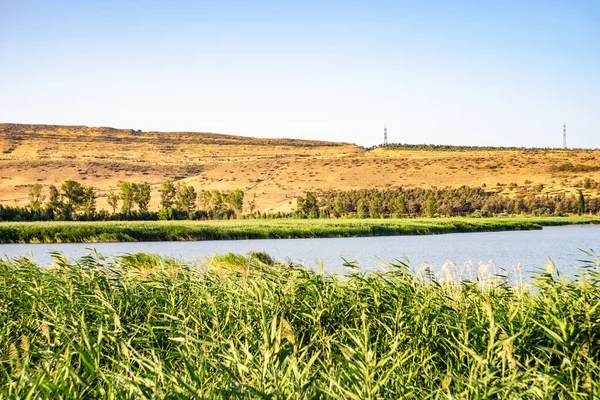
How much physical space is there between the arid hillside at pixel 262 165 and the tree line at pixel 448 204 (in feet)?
17.1

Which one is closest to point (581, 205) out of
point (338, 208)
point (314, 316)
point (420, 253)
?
point (338, 208)

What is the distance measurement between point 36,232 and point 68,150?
93.0 m

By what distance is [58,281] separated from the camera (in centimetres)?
1126

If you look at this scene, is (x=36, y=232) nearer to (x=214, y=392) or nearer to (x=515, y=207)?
(x=214, y=392)

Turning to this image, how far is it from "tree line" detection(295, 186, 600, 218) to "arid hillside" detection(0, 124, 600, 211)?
17.1 feet

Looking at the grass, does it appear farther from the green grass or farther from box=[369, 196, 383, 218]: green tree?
box=[369, 196, 383, 218]: green tree

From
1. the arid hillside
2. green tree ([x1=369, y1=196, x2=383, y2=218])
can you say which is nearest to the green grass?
green tree ([x1=369, y1=196, x2=383, y2=218])

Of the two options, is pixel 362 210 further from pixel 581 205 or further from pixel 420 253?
pixel 420 253

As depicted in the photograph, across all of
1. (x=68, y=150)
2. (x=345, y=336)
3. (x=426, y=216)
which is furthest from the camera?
(x=68, y=150)

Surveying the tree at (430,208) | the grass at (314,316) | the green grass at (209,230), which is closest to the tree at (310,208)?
the tree at (430,208)

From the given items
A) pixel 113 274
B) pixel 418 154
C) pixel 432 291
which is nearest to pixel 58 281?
pixel 113 274

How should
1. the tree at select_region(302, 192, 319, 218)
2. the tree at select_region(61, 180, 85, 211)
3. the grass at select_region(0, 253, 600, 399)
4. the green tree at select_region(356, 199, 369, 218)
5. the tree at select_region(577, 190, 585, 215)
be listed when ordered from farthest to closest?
the tree at select_region(302, 192, 319, 218) < the green tree at select_region(356, 199, 369, 218) < the tree at select_region(577, 190, 585, 215) < the tree at select_region(61, 180, 85, 211) < the grass at select_region(0, 253, 600, 399)

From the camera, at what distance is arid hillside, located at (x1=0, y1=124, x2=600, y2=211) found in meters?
98.2

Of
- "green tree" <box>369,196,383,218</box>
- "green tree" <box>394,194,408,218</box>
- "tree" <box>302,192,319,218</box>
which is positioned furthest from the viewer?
"tree" <box>302,192,319,218</box>
